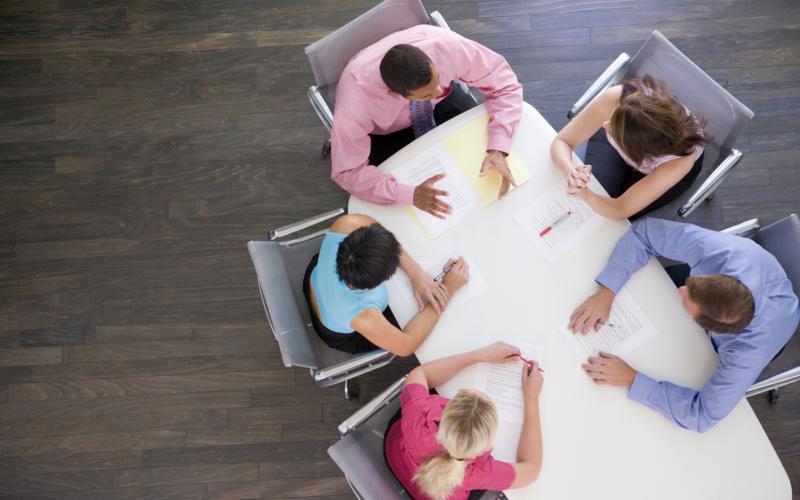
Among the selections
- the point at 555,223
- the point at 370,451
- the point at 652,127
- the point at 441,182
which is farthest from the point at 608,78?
the point at 370,451

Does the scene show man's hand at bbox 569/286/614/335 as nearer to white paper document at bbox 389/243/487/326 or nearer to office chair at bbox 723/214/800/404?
white paper document at bbox 389/243/487/326

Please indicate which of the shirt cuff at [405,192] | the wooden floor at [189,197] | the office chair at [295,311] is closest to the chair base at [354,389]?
the wooden floor at [189,197]

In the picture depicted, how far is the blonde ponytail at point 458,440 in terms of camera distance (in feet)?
5.63

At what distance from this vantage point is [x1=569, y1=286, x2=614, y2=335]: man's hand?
205 cm

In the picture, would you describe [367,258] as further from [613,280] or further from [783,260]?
[783,260]

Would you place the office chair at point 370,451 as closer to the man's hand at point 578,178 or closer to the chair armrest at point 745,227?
the man's hand at point 578,178

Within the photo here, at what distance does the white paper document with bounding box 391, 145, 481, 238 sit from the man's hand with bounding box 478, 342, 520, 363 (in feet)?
1.43

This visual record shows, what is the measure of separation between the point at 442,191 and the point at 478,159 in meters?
0.19

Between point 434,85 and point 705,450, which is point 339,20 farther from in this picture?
point 705,450

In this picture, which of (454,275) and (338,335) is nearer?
(454,275)

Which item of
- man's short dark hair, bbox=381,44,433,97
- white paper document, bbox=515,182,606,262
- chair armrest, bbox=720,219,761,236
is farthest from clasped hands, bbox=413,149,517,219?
chair armrest, bbox=720,219,761,236

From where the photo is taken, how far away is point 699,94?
7.35ft

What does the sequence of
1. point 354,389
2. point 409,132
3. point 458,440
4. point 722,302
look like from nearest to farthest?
1. point 458,440
2. point 722,302
3. point 409,132
4. point 354,389

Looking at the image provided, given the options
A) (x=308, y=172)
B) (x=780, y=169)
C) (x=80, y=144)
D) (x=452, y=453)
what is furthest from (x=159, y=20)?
(x=780, y=169)
